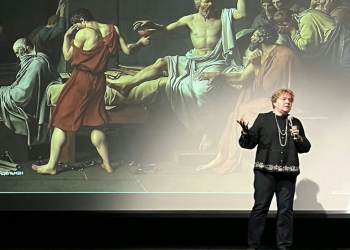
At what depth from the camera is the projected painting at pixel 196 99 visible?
443cm

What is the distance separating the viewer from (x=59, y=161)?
4.48 meters

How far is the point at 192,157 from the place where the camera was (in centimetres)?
446

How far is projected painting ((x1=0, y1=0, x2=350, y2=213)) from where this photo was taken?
443 cm

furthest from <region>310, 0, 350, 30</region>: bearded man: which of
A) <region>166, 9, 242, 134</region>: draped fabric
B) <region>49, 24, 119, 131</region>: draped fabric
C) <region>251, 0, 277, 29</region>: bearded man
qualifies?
<region>49, 24, 119, 131</region>: draped fabric

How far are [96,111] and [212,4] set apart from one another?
1.35 meters

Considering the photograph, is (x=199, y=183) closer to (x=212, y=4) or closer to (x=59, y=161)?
(x=59, y=161)

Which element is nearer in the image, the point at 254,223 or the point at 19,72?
the point at 254,223

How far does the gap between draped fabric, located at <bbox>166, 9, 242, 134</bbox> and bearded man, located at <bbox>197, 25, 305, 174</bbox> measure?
0.22 ft

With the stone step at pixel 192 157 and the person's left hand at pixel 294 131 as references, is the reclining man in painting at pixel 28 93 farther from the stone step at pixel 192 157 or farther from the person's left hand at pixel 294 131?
the person's left hand at pixel 294 131

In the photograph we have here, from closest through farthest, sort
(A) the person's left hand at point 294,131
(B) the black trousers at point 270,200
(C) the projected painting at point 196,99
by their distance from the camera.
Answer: (A) the person's left hand at point 294,131, (B) the black trousers at point 270,200, (C) the projected painting at point 196,99

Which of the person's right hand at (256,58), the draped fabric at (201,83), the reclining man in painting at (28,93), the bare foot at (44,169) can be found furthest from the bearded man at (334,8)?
the bare foot at (44,169)

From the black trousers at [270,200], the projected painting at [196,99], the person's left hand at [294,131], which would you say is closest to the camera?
the person's left hand at [294,131]

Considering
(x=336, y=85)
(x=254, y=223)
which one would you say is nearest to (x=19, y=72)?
(x=254, y=223)

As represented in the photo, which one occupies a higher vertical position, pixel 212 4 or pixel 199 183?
pixel 212 4
